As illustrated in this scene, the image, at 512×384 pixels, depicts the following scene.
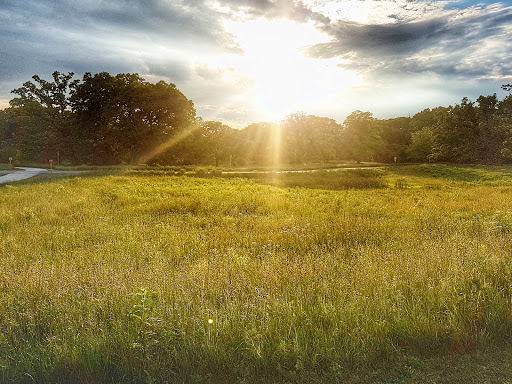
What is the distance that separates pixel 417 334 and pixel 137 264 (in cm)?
588

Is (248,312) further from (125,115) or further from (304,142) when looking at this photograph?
(304,142)

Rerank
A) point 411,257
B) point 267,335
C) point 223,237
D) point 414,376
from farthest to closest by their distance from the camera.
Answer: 1. point 223,237
2. point 411,257
3. point 267,335
4. point 414,376

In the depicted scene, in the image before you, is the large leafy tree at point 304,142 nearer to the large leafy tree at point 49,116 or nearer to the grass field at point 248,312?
the large leafy tree at point 49,116

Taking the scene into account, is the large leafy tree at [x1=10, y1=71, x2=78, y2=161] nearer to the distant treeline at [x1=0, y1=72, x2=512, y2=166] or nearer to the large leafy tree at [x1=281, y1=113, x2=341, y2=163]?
the distant treeline at [x1=0, y1=72, x2=512, y2=166]

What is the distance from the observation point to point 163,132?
1999 inches

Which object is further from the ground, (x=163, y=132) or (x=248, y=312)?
(x=163, y=132)

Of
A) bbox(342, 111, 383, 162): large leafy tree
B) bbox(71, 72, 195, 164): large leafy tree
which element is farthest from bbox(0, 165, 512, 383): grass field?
bbox(342, 111, 383, 162): large leafy tree

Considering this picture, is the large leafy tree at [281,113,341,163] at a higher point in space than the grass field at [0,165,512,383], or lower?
higher

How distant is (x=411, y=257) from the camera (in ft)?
23.8

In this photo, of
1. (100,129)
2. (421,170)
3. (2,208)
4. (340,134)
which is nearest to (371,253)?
(2,208)

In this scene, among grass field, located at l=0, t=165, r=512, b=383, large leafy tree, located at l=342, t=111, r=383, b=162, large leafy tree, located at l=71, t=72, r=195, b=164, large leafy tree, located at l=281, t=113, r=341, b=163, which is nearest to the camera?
grass field, located at l=0, t=165, r=512, b=383

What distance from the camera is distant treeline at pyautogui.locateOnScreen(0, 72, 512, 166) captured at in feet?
170

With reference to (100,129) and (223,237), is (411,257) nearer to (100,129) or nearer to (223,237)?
(223,237)

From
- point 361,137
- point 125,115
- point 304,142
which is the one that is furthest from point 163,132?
point 361,137
